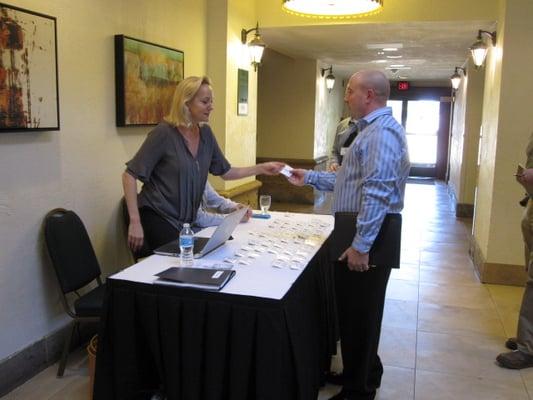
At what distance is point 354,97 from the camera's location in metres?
2.48

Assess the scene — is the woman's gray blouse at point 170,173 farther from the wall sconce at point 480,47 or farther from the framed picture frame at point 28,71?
the wall sconce at point 480,47

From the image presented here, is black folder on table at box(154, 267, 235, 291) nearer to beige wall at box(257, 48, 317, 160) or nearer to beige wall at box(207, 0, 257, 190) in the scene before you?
beige wall at box(207, 0, 257, 190)

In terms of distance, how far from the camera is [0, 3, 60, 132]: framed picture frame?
2.58 metres

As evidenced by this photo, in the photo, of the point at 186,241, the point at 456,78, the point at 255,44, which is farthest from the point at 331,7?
the point at 456,78

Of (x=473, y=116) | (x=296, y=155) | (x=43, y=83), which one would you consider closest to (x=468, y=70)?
(x=473, y=116)

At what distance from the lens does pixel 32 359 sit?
298 cm

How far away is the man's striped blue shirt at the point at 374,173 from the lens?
2.30m

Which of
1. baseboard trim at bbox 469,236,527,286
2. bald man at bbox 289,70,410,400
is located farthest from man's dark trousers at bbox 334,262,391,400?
baseboard trim at bbox 469,236,527,286

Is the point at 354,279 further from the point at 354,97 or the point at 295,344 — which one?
the point at 354,97

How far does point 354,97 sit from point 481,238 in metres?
3.30

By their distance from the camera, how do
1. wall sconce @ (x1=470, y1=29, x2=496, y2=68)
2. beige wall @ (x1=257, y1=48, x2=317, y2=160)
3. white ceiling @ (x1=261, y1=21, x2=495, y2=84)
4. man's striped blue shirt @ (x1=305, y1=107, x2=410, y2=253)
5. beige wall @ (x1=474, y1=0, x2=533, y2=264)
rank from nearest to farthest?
man's striped blue shirt @ (x1=305, y1=107, x2=410, y2=253) → beige wall @ (x1=474, y1=0, x2=533, y2=264) → wall sconce @ (x1=470, y1=29, x2=496, y2=68) → white ceiling @ (x1=261, y1=21, x2=495, y2=84) → beige wall @ (x1=257, y1=48, x2=317, y2=160)

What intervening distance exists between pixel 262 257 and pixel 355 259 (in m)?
0.44

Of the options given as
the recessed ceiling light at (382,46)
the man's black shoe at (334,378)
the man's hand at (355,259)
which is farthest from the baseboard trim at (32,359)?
the recessed ceiling light at (382,46)

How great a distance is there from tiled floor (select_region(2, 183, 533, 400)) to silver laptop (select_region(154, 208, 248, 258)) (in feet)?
3.13
